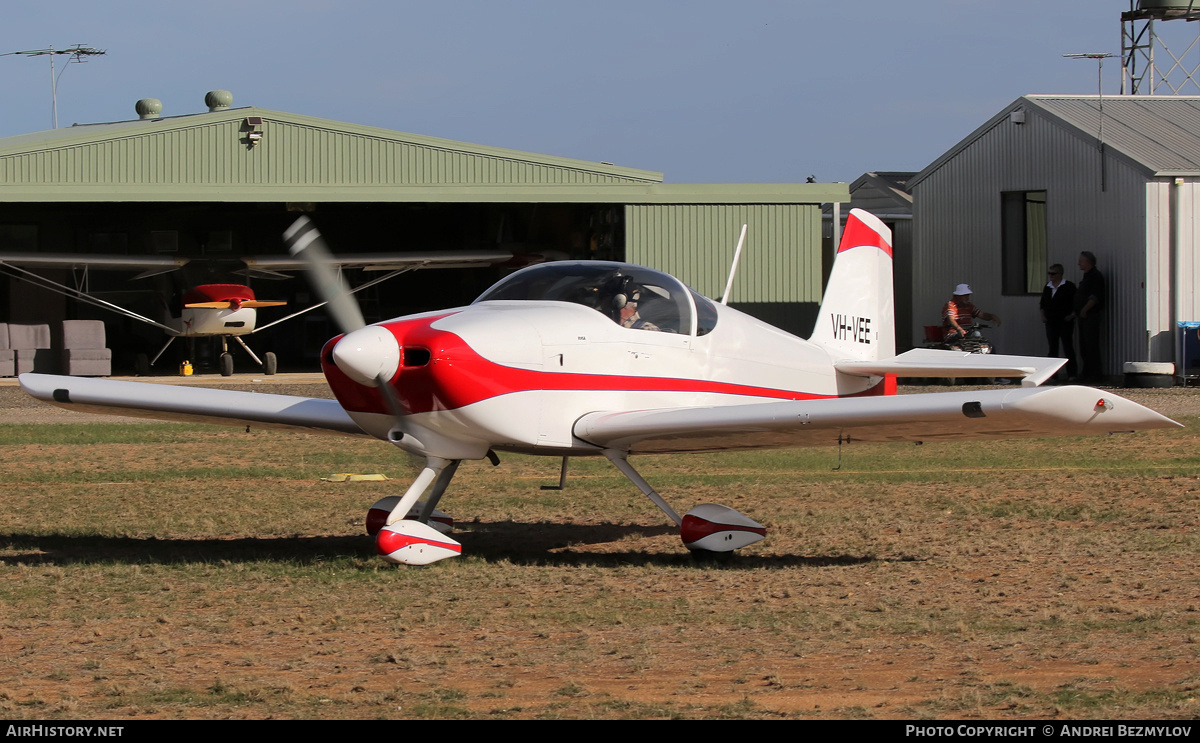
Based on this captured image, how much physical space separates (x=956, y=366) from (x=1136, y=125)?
1645 centimetres

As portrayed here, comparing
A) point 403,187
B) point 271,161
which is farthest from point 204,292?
point 403,187

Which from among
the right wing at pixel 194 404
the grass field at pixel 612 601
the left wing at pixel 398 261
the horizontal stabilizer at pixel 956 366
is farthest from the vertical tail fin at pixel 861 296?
the left wing at pixel 398 261

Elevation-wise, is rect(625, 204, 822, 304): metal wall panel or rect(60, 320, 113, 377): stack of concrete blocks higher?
rect(625, 204, 822, 304): metal wall panel

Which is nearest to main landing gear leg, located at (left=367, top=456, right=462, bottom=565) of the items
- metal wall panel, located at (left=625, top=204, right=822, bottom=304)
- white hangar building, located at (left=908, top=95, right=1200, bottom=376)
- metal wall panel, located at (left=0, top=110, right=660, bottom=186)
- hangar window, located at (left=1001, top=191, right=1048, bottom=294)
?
white hangar building, located at (left=908, top=95, right=1200, bottom=376)

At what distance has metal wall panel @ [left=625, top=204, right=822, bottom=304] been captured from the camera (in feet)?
80.5

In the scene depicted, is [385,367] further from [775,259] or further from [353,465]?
[775,259]

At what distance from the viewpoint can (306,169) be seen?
24.5 meters

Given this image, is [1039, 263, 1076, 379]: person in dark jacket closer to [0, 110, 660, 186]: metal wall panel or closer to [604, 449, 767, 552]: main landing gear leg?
[0, 110, 660, 186]: metal wall panel

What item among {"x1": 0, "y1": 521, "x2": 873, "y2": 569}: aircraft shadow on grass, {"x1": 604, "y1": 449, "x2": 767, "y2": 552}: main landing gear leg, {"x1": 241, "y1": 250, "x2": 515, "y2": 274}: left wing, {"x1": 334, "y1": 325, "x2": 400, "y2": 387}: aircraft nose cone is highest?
{"x1": 241, "y1": 250, "x2": 515, "y2": 274}: left wing

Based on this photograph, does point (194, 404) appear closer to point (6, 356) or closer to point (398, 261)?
point (6, 356)

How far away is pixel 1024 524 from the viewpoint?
8.73m

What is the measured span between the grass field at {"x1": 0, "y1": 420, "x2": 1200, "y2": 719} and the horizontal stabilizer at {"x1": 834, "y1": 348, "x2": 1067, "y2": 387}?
1.05 metres

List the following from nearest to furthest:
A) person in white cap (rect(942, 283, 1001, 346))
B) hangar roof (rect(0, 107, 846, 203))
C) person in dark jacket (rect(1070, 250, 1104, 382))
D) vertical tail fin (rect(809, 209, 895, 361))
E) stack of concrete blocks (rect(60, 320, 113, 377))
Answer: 1. vertical tail fin (rect(809, 209, 895, 361))
2. person in dark jacket (rect(1070, 250, 1104, 382))
3. person in white cap (rect(942, 283, 1001, 346))
4. hangar roof (rect(0, 107, 846, 203))
5. stack of concrete blocks (rect(60, 320, 113, 377))

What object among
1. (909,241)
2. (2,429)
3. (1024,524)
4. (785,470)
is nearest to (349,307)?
(1024,524)
